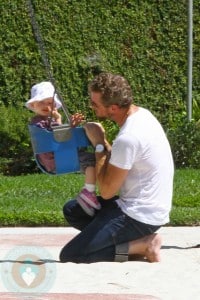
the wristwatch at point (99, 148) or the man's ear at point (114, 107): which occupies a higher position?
the man's ear at point (114, 107)

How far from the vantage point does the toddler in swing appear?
20.1 ft

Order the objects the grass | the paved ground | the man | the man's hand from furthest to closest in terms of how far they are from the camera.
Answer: the grass < the man's hand < the man < the paved ground

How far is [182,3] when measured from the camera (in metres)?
13.8

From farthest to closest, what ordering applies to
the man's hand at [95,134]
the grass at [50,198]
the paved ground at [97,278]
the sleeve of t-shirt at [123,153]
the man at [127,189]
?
the grass at [50,198], the man's hand at [95,134], the man at [127,189], the sleeve of t-shirt at [123,153], the paved ground at [97,278]

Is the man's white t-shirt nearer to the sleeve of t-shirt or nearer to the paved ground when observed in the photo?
the sleeve of t-shirt

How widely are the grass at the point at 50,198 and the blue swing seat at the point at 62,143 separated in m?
2.05

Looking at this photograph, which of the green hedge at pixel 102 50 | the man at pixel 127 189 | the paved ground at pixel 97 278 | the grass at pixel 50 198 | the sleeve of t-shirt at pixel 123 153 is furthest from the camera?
the green hedge at pixel 102 50

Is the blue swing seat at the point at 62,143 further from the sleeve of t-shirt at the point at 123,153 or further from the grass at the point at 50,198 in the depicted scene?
the grass at the point at 50,198

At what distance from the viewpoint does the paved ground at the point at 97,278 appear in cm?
513

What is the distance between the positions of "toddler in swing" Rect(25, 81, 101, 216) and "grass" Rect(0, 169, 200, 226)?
1.99 m

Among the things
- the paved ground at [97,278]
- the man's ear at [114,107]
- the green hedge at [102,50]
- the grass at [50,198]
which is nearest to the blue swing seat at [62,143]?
the man's ear at [114,107]

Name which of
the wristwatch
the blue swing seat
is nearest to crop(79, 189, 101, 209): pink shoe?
the blue swing seat

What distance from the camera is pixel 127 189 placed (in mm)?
6035

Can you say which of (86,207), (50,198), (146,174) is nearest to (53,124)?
(86,207)
